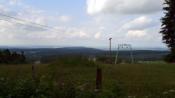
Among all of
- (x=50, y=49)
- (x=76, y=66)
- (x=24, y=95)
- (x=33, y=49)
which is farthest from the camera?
(x=33, y=49)

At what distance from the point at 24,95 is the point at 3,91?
528mm

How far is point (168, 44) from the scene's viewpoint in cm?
5803

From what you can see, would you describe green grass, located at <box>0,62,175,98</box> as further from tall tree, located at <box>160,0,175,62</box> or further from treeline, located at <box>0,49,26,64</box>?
tall tree, located at <box>160,0,175,62</box>

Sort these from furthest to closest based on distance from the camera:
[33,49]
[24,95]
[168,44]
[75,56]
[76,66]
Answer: [33,49]
[168,44]
[75,56]
[76,66]
[24,95]

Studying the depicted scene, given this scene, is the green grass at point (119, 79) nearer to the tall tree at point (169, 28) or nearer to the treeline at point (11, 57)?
the treeline at point (11, 57)

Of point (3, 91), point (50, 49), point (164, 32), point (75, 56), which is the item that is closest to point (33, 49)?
point (50, 49)

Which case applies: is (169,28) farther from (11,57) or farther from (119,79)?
(119,79)

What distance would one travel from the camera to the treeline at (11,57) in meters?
48.0

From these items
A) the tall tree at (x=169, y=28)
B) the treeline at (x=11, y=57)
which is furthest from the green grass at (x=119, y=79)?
the tall tree at (x=169, y=28)

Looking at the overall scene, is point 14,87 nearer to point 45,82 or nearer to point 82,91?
point 45,82

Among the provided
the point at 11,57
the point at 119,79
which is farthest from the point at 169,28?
the point at 119,79

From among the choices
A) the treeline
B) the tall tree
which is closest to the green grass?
the treeline

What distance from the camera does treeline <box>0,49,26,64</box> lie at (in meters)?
48.0

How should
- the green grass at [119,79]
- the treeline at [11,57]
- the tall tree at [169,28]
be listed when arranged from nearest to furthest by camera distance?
1. the green grass at [119,79]
2. the treeline at [11,57]
3. the tall tree at [169,28]
